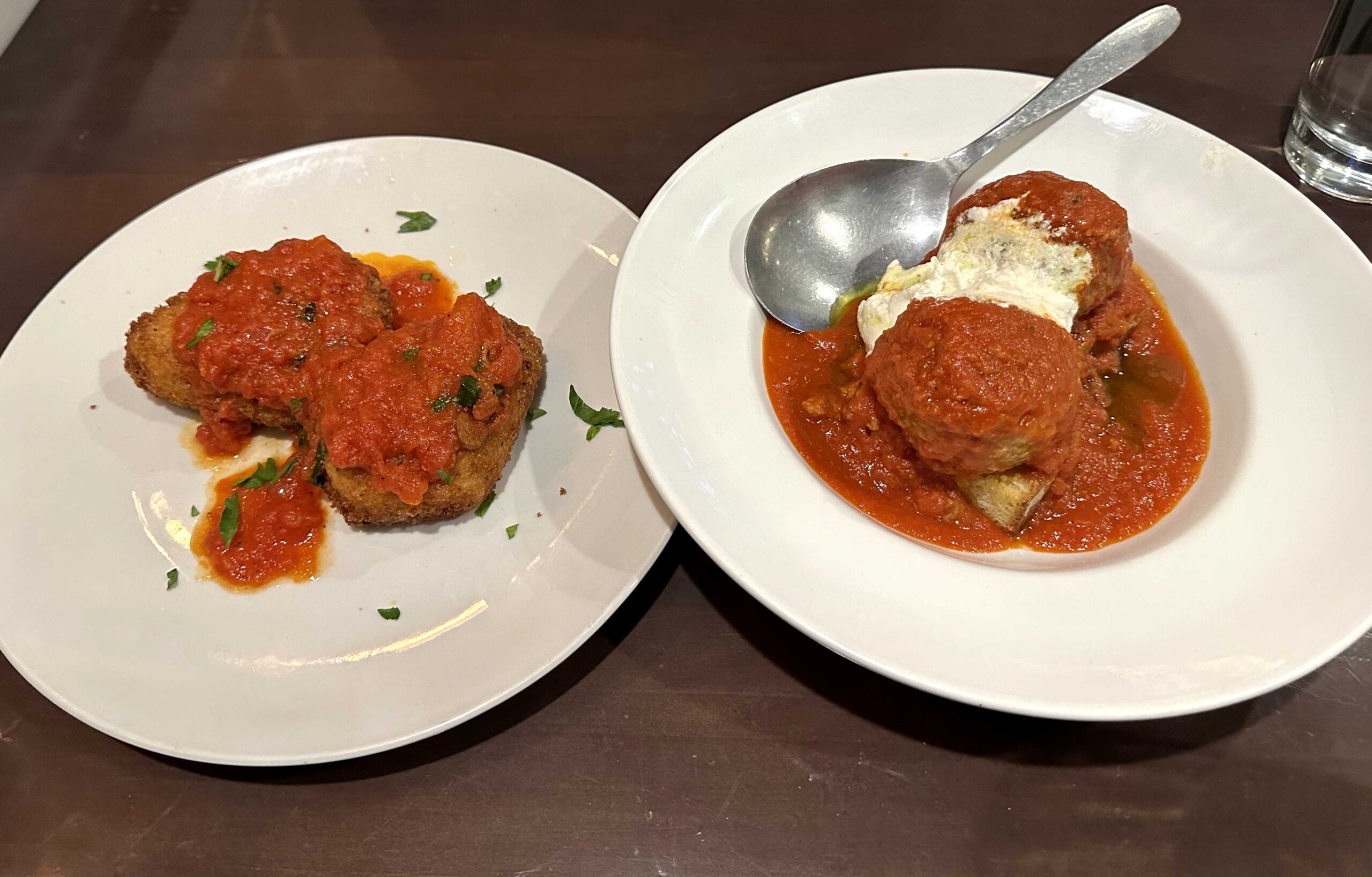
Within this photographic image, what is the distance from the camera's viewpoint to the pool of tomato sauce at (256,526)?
2525 millimetres

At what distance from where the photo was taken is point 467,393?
2.51m

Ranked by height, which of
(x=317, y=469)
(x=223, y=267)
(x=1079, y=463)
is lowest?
(x=317, y=469)

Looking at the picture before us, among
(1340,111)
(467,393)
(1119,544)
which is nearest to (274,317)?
(467,393)

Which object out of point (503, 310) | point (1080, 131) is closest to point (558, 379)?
point (503, 310)

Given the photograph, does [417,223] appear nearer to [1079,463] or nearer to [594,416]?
[594,416]

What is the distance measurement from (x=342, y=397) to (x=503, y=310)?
0.81 meters

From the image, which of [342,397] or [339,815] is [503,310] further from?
[339,815]

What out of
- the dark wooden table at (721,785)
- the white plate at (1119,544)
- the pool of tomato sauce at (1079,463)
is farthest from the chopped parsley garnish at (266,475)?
the pool of tomato sauce at (1079,463)

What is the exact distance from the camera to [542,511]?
2.62m

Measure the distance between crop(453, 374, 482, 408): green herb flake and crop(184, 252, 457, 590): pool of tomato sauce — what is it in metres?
0.64

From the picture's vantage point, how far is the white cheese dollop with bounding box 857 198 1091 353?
7.91ft

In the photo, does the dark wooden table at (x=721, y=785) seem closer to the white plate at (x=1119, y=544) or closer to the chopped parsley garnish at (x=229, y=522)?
the white plate at (x=1119, y=544)

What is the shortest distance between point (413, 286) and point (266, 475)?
91 centimetres

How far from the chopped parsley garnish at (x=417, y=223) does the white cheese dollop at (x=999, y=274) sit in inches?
72.8
